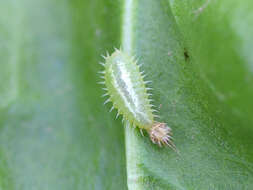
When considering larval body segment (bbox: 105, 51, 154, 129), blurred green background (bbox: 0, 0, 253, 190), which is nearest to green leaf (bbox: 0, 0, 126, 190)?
blurred green background (bbox: 0, 0, 253, 190)

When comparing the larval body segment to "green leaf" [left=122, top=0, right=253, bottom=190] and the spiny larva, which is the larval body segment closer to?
the spiny larva

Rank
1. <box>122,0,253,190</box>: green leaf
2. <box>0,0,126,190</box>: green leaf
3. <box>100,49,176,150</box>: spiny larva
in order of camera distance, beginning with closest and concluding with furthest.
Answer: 1. <box>122,0,253,190</box>: green leaf
2. <box>100,49,176,150</box>: spiny larva
3. <box>0,0,126,190</box>: green leaf

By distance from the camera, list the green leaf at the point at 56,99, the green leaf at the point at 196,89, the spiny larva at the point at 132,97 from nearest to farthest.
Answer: the green leaf at the point at 196,89 < the spiny larva at the point at 132,97 < the green leaf at the point at 56,99

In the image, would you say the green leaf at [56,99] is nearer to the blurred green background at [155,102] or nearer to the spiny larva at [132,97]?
the blurred green background at [155,102]

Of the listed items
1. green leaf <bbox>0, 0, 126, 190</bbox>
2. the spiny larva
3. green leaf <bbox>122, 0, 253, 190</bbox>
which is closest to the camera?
Answer: green leaf <bbox>122, 0, 253, 190</bbox>

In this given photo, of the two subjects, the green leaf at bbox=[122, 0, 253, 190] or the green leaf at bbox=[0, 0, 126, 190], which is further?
the green leaf at bbox=[0, 0, 126, 190]

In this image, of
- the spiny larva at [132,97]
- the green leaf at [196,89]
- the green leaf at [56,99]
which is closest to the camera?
Answer: the green leaf at [196,89]

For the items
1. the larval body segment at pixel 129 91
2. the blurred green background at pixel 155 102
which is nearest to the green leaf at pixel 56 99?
the blurred green background at pixel 155 102
